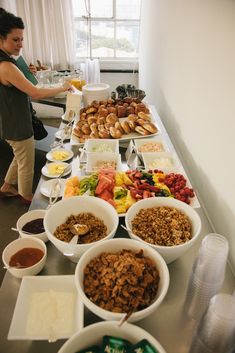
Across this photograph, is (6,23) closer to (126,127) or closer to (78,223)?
(126,127)

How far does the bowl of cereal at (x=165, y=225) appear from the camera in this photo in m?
0.81

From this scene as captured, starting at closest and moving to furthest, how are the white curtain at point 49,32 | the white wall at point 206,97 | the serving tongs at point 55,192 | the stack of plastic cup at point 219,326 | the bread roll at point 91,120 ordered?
the stack of plastic cup at point 219,326 < the white wall at point 206,97 < the serving tongs at point 55,192 < the bread roll at point 91,120 < the white curtain at point 49,32

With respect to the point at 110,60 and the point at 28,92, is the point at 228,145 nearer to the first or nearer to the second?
the point at 28,92

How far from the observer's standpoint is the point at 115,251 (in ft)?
2.62

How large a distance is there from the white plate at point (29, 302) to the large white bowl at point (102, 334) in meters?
0.08

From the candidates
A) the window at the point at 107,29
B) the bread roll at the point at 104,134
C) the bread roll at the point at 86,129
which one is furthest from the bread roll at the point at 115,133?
the window at the point at 107,29

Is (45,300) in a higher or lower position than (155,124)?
lower

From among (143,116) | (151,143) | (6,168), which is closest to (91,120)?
(143,116)

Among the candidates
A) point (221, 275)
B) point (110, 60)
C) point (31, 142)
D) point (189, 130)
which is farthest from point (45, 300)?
point (110, 60)

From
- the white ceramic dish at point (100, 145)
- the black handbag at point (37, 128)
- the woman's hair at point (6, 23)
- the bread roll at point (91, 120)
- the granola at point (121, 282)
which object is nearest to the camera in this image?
the granola at point (121, 282)

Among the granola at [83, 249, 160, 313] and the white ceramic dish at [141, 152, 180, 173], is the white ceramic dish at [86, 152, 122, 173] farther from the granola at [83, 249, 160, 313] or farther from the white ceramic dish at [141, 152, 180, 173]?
the granola at [83, 249, 160, 313]

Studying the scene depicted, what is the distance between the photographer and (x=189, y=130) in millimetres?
1513

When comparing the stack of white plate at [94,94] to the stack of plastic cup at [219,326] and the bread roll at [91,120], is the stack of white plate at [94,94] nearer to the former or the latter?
the bread roll at [91,120]

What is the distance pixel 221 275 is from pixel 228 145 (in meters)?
0.51
